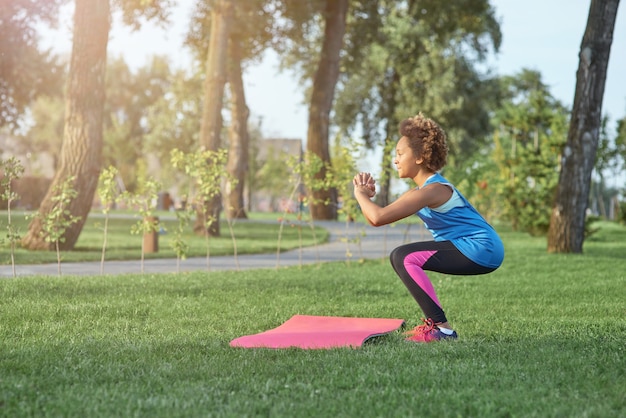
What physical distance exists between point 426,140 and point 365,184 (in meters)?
0.61

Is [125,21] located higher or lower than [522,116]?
higher

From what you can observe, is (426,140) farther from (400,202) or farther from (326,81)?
(326,81)

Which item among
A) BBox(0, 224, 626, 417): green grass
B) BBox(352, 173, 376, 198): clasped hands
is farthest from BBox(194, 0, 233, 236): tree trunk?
BBox(352, 173, 376, 198): clasped hands

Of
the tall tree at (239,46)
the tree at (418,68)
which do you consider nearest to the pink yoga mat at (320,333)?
the tall tree at (239,46)

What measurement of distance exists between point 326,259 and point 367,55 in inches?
1028

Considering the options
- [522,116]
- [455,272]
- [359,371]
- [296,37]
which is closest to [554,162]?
[522,116]

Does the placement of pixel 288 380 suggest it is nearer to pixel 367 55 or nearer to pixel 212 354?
pixel 212 354

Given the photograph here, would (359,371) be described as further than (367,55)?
No

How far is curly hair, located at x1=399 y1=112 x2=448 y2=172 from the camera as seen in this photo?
6387 mm

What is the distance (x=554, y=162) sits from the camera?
23.6 meters

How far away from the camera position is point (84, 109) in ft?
52.3

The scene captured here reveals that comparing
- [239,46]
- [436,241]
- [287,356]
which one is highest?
[239,46]

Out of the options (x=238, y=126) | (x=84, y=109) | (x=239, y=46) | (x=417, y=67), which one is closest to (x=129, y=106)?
(x=417, y=67)

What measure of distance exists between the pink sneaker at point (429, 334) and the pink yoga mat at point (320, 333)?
0.28 metres
